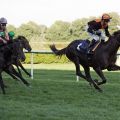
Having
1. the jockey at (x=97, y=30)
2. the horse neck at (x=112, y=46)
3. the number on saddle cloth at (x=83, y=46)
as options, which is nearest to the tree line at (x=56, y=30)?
the number on saddle cloth at (x=83, y=46)

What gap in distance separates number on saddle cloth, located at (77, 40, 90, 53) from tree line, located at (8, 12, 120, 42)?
50.8 meters

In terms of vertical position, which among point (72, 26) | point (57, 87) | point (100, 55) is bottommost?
point (72, 26)

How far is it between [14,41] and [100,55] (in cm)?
232

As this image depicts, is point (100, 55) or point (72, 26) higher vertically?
point (100, 55)

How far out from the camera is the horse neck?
12.1 metres

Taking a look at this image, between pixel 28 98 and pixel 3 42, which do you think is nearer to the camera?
pixel 28 98

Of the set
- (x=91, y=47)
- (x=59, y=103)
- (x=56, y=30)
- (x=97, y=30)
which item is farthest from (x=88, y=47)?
(x=56, y=30)

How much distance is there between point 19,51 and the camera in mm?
11648

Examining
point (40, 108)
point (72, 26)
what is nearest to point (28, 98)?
point (40, 108)

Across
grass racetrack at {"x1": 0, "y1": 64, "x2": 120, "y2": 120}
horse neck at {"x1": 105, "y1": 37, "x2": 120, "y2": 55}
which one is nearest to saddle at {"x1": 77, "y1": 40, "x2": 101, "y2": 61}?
horse neck at {"x1": 105, "y1": 37, "x2": 120, "y2": 55}

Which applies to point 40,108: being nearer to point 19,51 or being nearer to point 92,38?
point 19,51

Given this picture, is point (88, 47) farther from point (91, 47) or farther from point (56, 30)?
point (56, 30)

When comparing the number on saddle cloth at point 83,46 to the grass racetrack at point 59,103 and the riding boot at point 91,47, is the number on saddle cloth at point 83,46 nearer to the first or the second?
the riding boot at point 91,47

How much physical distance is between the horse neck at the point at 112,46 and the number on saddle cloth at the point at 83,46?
798 mm
